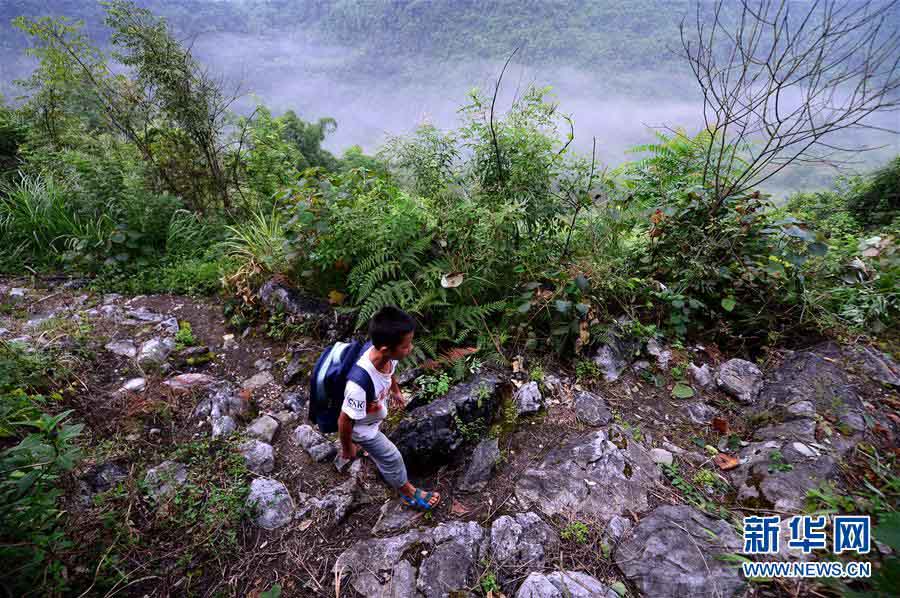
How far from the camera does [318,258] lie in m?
3.59

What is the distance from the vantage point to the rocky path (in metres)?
2.06

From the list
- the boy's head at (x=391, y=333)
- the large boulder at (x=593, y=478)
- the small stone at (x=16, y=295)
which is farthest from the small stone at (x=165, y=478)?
the small stone at (x=16, y=295)

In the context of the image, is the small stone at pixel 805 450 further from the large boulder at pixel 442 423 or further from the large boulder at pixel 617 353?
the large boulder at pixel 442 423

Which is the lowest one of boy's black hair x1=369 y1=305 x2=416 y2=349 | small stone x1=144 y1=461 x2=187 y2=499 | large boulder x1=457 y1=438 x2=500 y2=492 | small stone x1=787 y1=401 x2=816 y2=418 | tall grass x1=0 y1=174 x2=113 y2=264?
small stone x1=787 y1=401 x2=816 y2=418

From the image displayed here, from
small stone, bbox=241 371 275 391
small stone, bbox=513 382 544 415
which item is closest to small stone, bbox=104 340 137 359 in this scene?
small stone, bbox=241 371 275 391

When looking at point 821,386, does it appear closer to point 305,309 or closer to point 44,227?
point 305,309

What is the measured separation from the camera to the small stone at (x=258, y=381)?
339 centimetres

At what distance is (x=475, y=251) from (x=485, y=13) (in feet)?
263

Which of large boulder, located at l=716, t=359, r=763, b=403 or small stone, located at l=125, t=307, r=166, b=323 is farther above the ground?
small stone, located at l=125, t=307, r=166, b=323

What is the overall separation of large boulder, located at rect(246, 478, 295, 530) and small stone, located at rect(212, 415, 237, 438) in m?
0.52

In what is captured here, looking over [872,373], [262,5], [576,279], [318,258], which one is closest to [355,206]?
[318,258]

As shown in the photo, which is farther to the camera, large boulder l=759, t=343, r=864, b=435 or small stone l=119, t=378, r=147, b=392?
small stone l=119, t=378, r=147, b=392

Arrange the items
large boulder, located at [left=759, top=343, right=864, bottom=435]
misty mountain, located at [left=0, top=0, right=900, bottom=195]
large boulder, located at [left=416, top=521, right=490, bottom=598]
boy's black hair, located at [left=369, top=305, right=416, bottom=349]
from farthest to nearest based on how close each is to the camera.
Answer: misty mountain, located at [left=0, top=0, right=900, bottom=195]
large boulder, located at [left=759, top=343, right=864, bottom=435]
boy's black hair, located at [left=369, top=305, right=416, bottom=349]
large boulder, located at [left=416, top=521, right=490, bottom=598]

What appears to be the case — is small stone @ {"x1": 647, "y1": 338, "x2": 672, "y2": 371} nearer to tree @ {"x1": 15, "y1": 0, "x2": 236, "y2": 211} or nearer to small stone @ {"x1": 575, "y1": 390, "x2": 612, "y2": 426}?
small stone @ {"x1": 575, "y1": 390, "x2": 612, "y2": 426}
